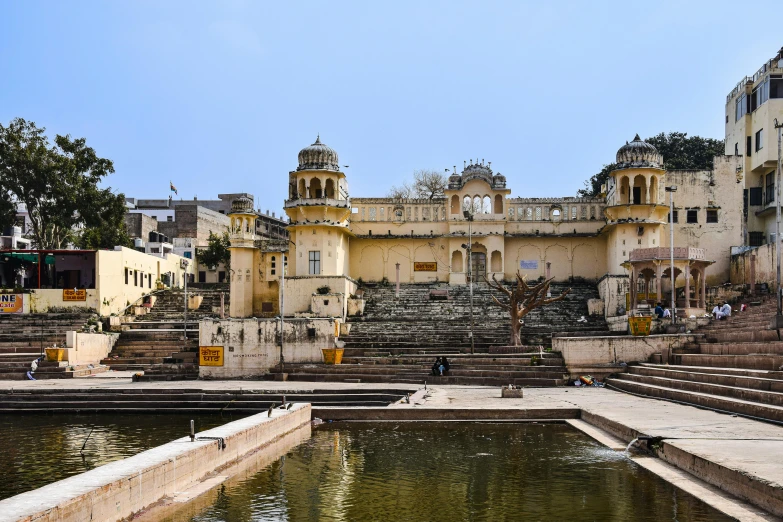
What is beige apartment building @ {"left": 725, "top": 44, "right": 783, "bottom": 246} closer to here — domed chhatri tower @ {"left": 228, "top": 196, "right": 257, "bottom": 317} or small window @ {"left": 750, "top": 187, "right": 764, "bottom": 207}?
small window @ {"left": 750, "top": 187, "right": 764, "bottom": 207}

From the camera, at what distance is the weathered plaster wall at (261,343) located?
87.3ft

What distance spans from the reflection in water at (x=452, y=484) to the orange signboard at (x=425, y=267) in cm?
2514

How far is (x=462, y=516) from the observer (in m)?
8.83

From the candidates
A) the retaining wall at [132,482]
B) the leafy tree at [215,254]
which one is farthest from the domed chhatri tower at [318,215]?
the retaining wall at [132,482]

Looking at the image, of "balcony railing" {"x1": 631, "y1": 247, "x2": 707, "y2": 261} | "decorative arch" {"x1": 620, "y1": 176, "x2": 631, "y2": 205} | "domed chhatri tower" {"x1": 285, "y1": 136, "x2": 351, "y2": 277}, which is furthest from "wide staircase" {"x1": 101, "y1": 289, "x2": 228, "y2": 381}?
"decorative arch" {"x1": 620, "y1": 176, "x2": 631, "y2": 205}

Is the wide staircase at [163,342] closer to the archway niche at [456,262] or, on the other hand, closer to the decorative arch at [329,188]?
the decorative arch at [329,188]

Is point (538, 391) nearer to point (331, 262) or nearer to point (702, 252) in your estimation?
point (702, 252)

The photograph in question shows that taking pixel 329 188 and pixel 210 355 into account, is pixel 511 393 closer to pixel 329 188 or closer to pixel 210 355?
pixel 210 355

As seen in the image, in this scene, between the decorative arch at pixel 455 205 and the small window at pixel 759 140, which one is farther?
the decorative arch at pixel 455 205

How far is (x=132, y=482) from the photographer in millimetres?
8469

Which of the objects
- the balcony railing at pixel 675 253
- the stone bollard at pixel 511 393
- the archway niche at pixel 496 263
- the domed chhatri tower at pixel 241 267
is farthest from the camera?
the archway niche at pixel 496 263

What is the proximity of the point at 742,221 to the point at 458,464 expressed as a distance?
30.5 metres

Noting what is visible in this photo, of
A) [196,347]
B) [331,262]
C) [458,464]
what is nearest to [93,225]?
[331,262]

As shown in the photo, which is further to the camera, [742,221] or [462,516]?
[742,221]
